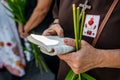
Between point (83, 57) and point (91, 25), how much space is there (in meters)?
0.17

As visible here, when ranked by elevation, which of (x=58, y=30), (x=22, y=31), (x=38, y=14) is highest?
(x=58, y=30)

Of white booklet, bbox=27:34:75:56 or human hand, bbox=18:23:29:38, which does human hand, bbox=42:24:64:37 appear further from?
human hand, bbox=18:23:29:38

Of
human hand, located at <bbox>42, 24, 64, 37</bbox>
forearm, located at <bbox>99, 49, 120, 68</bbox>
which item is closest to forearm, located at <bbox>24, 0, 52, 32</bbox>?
human hand, located at <bbox>42, 24, 64, 37</bbox>

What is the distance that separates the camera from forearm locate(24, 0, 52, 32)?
6.28 feet

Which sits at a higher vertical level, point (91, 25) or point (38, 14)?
point (91, 25)

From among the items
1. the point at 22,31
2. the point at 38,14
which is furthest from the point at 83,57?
the point at 22,31

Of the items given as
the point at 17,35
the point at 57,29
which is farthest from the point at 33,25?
the point at 57,29

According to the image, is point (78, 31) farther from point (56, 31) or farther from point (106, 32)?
point (56, 31)

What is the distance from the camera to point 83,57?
100 cm

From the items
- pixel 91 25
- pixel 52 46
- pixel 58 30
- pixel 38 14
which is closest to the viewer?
pixel 52 46

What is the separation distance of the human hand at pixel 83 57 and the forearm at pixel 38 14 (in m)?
0.92

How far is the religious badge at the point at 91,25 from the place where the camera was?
1085 mm

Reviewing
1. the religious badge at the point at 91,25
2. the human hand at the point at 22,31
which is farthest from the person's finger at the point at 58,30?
the human hand at the point at 22,31

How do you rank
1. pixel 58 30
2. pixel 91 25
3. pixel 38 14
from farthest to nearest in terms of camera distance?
1. pixel 38 14
2. pixel 58 30
3. pixel 91 25
